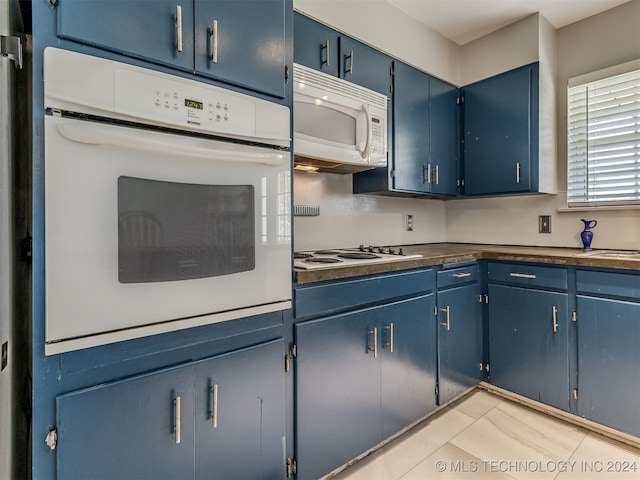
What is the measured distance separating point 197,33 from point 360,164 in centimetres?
102

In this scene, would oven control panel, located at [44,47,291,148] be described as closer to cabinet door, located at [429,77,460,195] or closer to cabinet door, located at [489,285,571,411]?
cabinet door, located at [429,77,460,195]

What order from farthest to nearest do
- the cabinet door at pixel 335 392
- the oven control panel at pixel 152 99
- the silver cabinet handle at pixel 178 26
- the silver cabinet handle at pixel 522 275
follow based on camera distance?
1. the silver cabinet handle at pixel 522 275
2. the cabinet door at pixel 335 392
3. the silver cabinet handle at pixel 178 26
4. the oven control panel at pixel 152 99

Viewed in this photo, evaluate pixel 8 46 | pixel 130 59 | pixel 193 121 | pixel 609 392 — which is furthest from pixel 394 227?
pixel 8 46

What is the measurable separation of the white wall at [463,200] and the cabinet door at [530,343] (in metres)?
0.69

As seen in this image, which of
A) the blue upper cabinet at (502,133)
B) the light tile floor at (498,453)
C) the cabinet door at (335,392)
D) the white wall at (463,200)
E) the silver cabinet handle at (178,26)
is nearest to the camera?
the silver cabinet handle at (178,26)

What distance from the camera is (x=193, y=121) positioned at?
107 centimetres

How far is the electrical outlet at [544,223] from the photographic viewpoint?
8.27 feet

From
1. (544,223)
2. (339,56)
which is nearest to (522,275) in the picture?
(544,223)

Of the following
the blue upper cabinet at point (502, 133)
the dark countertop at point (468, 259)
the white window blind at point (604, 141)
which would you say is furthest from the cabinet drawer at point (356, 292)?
the white window blind at point (604, 141)

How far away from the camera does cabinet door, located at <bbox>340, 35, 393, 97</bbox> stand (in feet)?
6.26

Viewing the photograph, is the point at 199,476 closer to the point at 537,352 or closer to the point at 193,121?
the point at 193,121

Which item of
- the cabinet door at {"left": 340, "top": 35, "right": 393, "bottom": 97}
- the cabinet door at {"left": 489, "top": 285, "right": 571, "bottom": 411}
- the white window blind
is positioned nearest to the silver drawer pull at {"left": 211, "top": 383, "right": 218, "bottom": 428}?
the cabinet door at {"left": 340, "top": 35, "right": 393, "bottom": 97}

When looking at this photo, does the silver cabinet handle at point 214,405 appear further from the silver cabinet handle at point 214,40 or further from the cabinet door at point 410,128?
the cabinet door at point 410,128

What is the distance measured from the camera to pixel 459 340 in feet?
6.97
